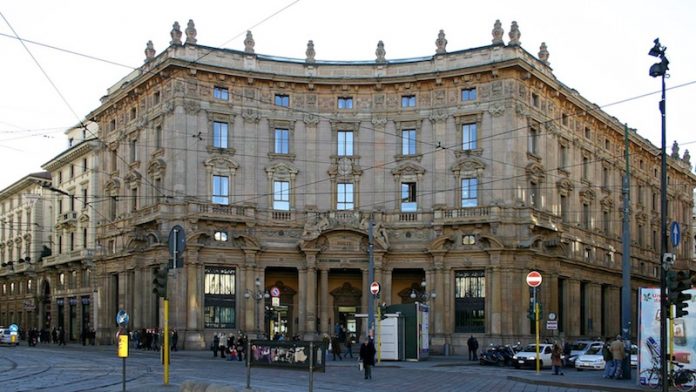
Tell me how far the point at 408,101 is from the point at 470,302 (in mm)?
12918

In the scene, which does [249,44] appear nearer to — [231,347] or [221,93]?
[221,93]

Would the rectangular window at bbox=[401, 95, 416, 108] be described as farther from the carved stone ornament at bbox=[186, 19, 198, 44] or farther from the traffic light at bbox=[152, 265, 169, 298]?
the traffic light at bbox=[152, 265, 169, 298]

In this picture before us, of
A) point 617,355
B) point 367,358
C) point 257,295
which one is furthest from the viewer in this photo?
point 257,295

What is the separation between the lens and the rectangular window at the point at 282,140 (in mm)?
59353

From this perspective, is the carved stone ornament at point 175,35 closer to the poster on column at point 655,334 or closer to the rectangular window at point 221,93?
the rectangular window at point 221,93

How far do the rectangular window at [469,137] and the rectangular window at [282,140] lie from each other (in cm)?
1076

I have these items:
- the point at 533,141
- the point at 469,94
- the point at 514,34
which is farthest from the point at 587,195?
the point at 514,34

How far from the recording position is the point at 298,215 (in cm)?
5912

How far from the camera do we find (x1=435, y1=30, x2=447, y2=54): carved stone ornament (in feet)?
194

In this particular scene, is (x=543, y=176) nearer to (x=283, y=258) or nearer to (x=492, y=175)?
(x=492, y=175)

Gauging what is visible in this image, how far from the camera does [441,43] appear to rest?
195 ft

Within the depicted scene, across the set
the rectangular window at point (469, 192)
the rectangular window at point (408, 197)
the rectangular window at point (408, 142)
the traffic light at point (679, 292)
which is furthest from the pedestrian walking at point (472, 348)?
the traffic light at point (679, 292)

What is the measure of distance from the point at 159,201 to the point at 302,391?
114ft

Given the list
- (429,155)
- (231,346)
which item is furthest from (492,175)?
(231,346)
